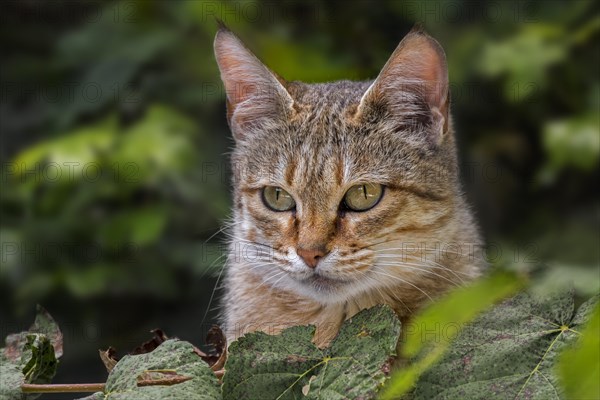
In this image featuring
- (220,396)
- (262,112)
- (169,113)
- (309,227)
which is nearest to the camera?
(220,396)

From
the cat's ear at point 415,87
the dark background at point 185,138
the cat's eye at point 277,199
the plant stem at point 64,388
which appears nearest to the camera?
the plant stem at point 64,388

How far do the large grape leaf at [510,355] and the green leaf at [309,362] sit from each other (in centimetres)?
9

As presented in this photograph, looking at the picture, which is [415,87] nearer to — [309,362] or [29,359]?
[309,362]

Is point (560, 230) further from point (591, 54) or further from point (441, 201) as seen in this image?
point (441, 201)

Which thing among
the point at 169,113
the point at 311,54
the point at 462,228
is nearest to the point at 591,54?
the point at 311,54

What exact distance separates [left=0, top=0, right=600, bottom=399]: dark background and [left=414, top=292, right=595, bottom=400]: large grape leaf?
3.01 m

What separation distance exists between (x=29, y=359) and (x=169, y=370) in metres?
0.29

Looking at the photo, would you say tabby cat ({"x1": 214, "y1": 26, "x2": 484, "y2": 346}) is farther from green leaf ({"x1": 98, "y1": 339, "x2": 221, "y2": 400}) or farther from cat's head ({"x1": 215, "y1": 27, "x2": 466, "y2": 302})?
green leaf ({"x1": 98, "y1": 339, "x2": 221, "y2": 400})

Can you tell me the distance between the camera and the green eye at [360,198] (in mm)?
2207

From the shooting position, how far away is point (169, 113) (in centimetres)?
472

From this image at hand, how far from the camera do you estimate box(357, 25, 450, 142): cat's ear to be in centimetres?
217

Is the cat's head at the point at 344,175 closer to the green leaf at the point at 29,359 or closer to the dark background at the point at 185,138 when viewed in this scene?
the green leaf at the point at 29,359

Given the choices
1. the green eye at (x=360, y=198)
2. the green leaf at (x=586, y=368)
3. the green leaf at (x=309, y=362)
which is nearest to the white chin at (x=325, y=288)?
the green eye at (x=360, y=198)

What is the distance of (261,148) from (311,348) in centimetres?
114
